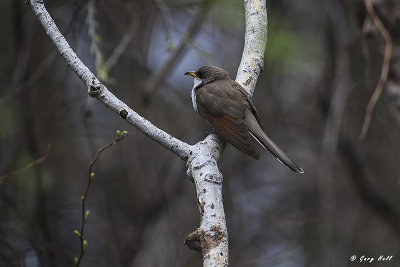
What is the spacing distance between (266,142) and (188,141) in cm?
282

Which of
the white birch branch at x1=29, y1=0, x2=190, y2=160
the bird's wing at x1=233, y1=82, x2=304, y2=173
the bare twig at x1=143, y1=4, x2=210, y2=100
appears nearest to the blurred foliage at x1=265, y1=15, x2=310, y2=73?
the bare twig at x1=143, y1=4, x2=210, y2=100

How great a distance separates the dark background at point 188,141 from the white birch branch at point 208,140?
2.58ft

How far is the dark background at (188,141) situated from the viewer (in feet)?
17.5

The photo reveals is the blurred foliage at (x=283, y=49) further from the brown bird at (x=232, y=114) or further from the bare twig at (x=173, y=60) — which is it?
the brown bird at (x=232, y=114)

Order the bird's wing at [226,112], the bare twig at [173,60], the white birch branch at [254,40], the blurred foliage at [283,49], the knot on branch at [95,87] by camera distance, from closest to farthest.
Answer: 1. the knot on branch at [95,87]
2. the white birch branch at [254,40]
3. the bird's wing at [226,112]
4. the bare twig at [173,60]
5. the blurred foliage at [283,49]

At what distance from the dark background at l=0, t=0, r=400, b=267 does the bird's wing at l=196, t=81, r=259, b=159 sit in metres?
0.37

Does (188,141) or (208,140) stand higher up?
(188,141)

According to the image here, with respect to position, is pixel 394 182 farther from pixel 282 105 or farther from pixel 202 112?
pixel 202 112

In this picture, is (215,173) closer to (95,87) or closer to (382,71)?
(95,87)

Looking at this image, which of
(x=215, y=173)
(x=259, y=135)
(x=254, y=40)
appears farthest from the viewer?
(x=259, y=135)

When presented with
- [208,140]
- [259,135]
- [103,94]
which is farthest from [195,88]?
[103,94]

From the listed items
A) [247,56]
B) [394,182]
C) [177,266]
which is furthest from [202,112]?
[394,182]

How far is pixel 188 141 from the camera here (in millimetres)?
6934

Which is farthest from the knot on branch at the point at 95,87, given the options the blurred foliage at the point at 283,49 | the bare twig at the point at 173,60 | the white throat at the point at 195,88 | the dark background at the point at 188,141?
the blurred foliage at the point at 283,49
